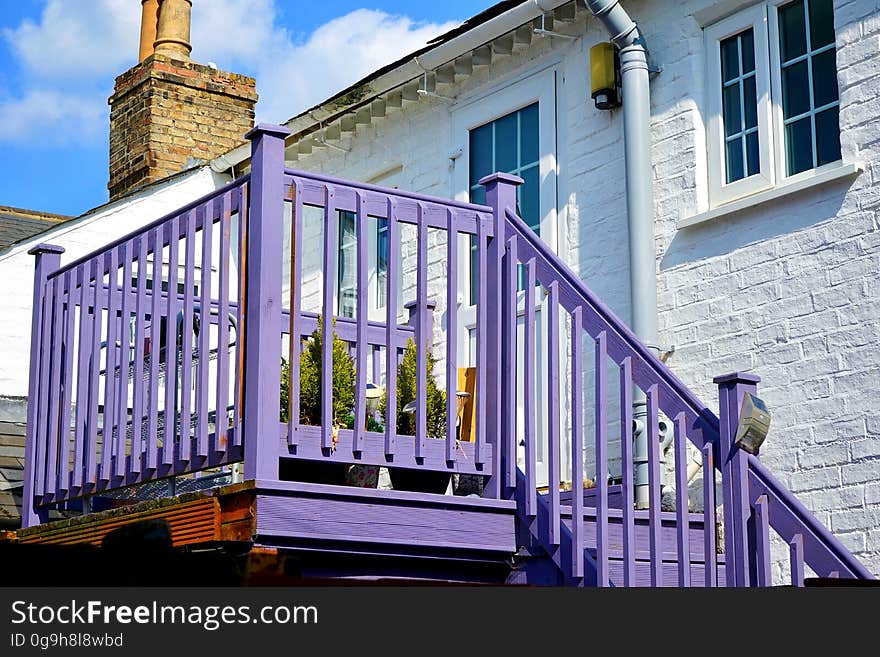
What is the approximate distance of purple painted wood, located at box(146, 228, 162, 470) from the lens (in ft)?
18.3

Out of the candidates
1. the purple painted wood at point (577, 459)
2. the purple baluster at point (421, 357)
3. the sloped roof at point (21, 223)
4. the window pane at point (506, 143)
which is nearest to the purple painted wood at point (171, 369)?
the purple baluster at point (421, 357)

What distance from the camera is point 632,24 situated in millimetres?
7590

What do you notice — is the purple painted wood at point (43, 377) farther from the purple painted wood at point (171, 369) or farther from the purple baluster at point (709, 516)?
the purple baluster at point (709, 516)

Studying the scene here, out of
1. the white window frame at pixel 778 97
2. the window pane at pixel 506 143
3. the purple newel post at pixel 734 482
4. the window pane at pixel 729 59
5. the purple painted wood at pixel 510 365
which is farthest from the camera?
the window pane at pixel 506 143

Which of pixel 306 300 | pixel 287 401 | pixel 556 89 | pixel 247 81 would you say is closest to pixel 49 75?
pixel 247 81

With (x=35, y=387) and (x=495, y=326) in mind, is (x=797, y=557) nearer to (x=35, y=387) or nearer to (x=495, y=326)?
(x=495, y=326)

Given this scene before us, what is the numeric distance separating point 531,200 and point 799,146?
2050 mm

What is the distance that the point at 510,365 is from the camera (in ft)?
18.6

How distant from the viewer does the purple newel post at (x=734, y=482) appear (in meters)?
4.91

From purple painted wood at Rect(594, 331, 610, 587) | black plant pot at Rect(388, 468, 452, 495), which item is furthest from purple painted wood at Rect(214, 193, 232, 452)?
purple painted wood at Rect(594, 331, 610, 587)

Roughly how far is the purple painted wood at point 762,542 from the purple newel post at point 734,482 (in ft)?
0.11

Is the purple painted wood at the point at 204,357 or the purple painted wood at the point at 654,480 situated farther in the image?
the purple painted wood at the point at 204,357
